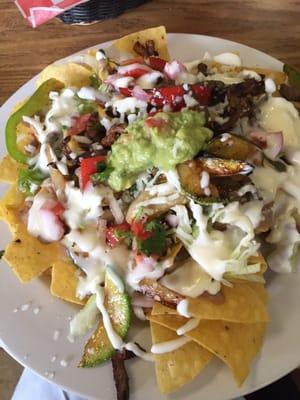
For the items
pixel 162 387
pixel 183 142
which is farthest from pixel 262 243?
pixel 162 387

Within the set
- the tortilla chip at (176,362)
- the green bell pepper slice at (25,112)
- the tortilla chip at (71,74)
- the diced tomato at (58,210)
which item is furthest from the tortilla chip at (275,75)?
the tortilla chip at (176,362)

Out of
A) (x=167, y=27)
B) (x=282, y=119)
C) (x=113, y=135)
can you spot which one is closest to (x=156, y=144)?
(x=113, y=135)

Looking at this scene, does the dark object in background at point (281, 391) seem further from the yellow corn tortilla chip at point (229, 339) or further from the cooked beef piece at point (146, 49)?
the cooked beef piece at point (146, 49)

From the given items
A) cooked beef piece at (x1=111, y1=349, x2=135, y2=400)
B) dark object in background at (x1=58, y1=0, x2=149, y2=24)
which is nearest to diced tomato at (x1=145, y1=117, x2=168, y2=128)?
cooked beef piece at (x1=111, y1=349, x2=135, y2=400)

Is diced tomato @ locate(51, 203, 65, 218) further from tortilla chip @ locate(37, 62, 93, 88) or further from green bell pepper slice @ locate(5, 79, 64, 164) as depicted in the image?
tortilla chip @ locate(37, 62, 93, 88)

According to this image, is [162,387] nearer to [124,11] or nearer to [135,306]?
[135,306]

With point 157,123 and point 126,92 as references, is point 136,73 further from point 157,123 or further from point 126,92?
point 157,123
